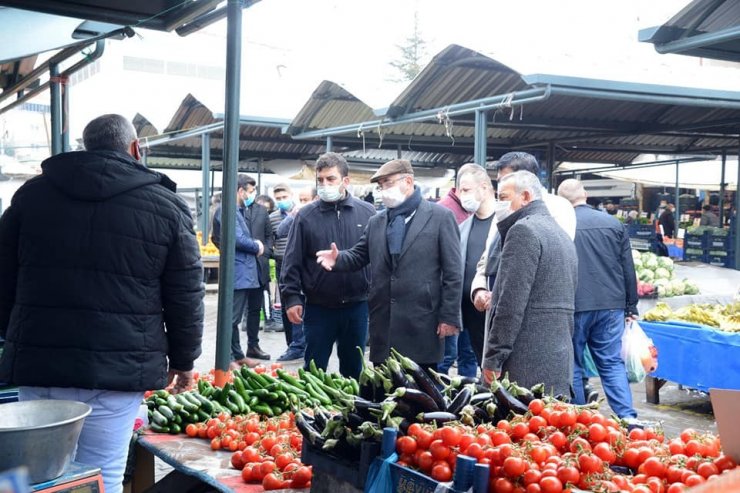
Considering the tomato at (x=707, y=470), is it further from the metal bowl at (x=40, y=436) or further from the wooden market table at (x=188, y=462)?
the metal bowl at (x=40, y=436)

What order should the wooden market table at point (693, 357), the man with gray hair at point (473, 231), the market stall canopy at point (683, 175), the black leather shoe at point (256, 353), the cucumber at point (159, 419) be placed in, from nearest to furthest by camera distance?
the cucumber at point (159, 419), the man with gray hair at point (473, 231), the wooden market table at point (693, 357), the black leather shoe at point (256, 353), the market stall canopy at point (683, 175)

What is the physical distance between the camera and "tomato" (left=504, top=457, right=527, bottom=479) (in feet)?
9.07

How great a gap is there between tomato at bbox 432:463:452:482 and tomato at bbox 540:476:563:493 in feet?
1.30

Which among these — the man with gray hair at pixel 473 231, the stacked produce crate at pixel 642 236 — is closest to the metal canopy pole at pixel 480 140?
the man with gray hair at pixel 473 231

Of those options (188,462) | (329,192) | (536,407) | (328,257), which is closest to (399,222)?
(328,257)

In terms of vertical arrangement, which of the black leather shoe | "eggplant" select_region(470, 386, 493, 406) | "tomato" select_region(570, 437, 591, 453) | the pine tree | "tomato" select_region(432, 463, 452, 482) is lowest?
the black leather shoe

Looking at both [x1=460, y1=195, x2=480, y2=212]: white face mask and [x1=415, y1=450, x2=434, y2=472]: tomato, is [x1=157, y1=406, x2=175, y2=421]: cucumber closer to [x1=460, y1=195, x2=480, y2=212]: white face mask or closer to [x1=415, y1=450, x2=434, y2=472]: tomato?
[x1=415, y1=450, x2=434, y2=472]: tomato

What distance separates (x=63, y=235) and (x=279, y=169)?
16.5 metres

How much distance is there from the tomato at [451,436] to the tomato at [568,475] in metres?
0.43

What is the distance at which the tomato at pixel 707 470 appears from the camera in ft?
8.82

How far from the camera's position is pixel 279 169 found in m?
19.8

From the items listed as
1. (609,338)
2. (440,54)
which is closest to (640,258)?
(440,54)

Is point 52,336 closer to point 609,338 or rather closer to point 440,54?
point 609,338

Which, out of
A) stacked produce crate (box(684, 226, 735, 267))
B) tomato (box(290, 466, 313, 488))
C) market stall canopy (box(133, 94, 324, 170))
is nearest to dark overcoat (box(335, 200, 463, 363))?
tomato (box(290, 466, 313, 488))
